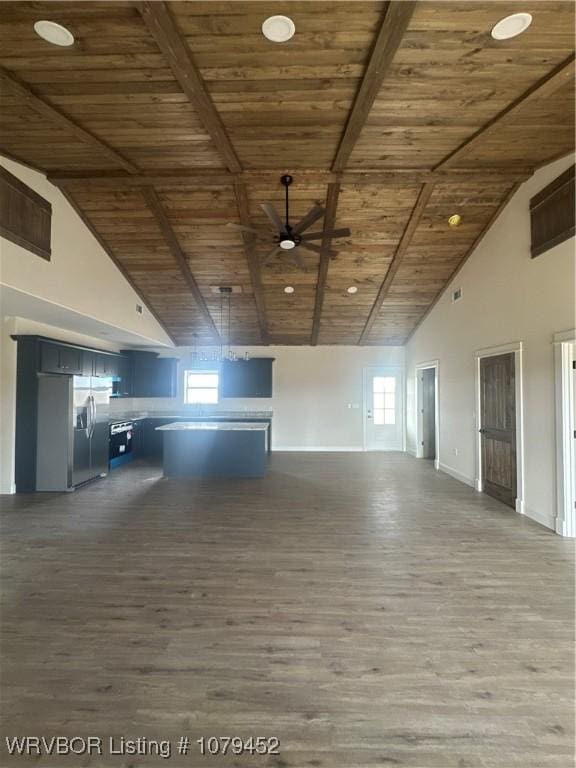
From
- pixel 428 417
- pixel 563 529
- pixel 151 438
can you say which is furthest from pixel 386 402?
pixel 151 438

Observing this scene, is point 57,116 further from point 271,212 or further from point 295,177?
point 295,177

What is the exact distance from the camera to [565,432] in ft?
→ 12.6

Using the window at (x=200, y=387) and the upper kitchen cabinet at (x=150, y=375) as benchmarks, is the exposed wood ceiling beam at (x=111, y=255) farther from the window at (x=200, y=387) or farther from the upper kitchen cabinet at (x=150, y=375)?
the window at (x=200, y=387)

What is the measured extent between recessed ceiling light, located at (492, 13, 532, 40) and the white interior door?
6.90m

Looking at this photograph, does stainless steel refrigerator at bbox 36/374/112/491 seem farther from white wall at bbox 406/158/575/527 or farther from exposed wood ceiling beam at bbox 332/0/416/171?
white wall at bbox 406/158/575/527

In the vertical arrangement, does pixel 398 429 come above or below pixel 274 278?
below

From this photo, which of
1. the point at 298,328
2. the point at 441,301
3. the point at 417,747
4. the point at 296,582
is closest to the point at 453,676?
the point at 417,747

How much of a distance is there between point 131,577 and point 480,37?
193 inches

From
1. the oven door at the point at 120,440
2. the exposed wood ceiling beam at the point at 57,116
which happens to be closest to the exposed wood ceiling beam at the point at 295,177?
the exposed wood ceiling beam at the point at 57,116

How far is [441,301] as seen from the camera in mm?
6930

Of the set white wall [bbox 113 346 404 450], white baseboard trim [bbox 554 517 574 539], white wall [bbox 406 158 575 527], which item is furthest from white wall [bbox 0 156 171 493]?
A: white baseboard trim [bbox 554 517 574 539]

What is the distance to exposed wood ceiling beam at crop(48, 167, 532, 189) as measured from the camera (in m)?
4.42

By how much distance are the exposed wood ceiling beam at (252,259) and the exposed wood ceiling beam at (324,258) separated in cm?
105

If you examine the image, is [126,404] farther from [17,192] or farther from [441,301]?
[441,301]
